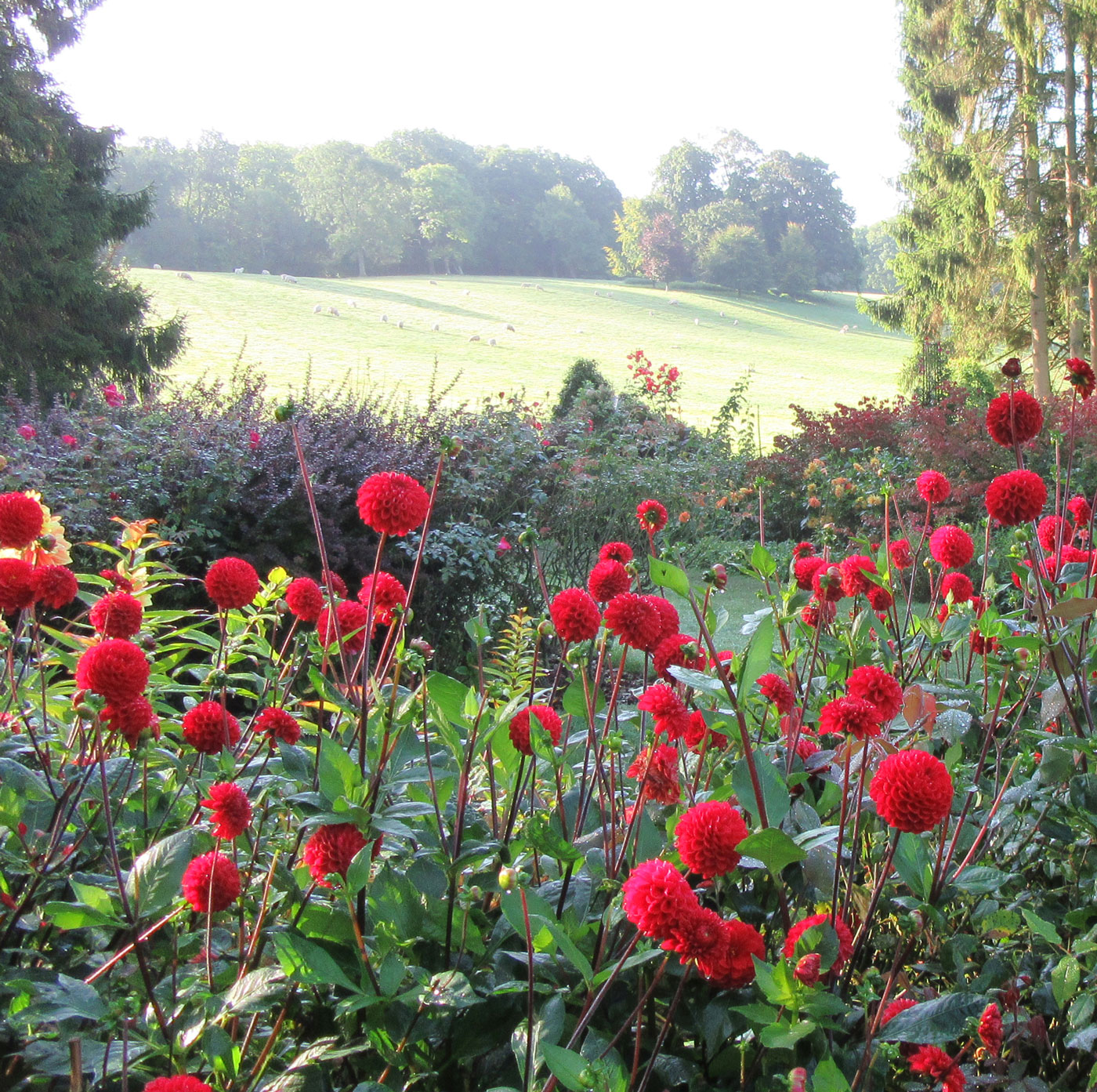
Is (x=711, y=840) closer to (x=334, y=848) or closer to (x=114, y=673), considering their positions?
(x=334, y=848)

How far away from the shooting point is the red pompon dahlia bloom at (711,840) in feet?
2.53

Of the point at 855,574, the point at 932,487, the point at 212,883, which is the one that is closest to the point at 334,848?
the point at 212,883

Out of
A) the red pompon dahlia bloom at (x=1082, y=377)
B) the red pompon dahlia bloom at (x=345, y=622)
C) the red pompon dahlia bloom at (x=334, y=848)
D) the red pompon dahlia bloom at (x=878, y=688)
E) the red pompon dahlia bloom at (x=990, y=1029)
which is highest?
the red pompon dahlia bloom at (x=1082, y=377)

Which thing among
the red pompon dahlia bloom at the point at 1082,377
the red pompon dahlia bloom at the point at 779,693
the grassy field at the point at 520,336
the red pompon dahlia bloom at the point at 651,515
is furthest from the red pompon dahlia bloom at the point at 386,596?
the grassy field at the point at 520,336

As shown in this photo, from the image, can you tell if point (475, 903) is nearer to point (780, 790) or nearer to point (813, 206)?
point (780, 790)

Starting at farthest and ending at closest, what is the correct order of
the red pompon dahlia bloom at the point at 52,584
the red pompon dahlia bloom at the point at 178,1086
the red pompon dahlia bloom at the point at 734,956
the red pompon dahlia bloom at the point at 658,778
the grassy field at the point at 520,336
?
the grassy field at the point at 520,336, the red pompon dahlia bloom at the point at 52,584, the red pompon dahlia bloom at the point at 658,778, the red pompon dahlia bloom at the point at 734,956, the red pompon dahlia bloom at the point at 178,1086

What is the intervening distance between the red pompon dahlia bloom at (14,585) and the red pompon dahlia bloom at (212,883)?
54 cm

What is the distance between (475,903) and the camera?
1034 mm

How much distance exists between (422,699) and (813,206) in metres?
56.5

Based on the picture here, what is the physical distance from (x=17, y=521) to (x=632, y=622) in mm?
896

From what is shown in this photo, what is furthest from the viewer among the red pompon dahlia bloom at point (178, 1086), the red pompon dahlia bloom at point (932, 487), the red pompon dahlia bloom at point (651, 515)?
the red pompon dahlia bloom at point (932, 487)

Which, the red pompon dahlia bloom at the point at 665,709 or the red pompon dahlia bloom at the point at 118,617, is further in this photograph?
the red pompon dahlia bloom at the point at 118,617

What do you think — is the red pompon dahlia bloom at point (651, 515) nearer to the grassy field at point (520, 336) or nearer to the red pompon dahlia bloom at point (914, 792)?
the red pompon dahlia bloom at point (914, 792)

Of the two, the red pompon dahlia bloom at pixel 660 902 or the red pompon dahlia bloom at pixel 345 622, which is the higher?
the red pompon dahlia bloom at pixel 345 622
